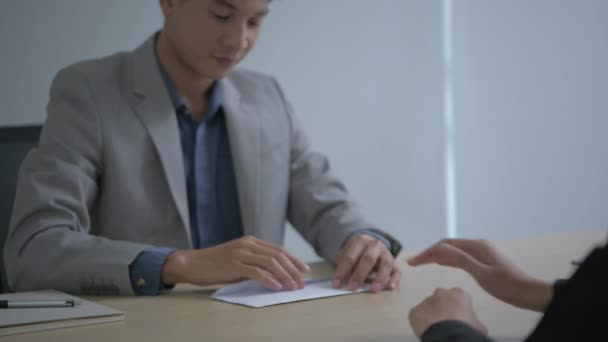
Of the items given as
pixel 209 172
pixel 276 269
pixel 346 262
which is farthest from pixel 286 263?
pixel 209 172

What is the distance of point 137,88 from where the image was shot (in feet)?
5.52

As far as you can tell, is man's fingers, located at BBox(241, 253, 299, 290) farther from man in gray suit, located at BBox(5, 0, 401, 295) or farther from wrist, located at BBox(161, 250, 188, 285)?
wrist, located at BBox(161, 250, 188, 285)

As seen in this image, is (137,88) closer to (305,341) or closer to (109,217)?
(109,217)

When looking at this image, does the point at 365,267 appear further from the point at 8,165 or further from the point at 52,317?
the point at 8,165

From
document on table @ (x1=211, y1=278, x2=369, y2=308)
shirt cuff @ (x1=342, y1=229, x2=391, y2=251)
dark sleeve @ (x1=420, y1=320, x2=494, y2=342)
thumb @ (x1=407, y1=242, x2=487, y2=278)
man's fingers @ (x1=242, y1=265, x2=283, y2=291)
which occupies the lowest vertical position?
shirt cuff @ (x1=342, y1=229, x2=391, y2=251)

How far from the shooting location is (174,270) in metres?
1.29

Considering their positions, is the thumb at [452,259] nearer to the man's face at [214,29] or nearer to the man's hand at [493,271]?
the man's hand at [493,271]

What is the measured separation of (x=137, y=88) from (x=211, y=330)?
81cm

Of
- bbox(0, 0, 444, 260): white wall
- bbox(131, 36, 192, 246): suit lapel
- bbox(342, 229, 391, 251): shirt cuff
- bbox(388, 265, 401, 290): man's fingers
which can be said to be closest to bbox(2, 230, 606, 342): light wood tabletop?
bbox(388, 265, 401, 290): man's fingers

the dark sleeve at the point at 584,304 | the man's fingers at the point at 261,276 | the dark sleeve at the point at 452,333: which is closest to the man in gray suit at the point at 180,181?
the man's fingers at the point at 261,276

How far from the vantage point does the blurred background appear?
3.56 meters

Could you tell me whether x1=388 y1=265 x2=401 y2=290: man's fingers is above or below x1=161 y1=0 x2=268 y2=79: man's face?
below

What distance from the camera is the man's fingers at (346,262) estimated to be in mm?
1334

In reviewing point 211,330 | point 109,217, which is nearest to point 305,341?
point 211,330
